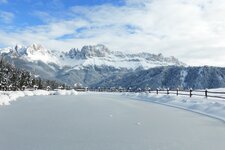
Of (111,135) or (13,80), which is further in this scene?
(13,80)

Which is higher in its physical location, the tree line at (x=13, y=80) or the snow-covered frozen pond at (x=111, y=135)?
the tree line at (x=13, y=80)

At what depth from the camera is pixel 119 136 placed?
664 inches

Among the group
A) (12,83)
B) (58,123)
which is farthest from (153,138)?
(12,83)

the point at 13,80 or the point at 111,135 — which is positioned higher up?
the point at 13,80

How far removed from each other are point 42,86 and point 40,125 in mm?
109593

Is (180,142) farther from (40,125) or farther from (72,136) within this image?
(40,125)

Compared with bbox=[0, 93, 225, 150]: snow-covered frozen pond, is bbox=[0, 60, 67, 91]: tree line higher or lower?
higher

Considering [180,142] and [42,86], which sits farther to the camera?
[42,86]

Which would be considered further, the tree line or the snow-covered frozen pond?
the tree line

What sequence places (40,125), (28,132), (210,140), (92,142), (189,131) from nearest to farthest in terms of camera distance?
(92,142) → (210,140) → (28,132) → (189,131) → (40,125)

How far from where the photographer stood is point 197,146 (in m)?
14.7

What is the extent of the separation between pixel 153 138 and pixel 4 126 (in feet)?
24.4

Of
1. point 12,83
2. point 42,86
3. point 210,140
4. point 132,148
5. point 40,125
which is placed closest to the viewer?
point 132,148

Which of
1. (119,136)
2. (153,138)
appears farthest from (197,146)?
(119,136)
